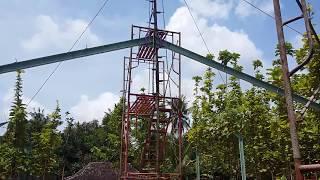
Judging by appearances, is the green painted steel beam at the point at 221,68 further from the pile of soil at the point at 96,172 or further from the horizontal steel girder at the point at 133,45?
the pile of soil at the point at 96,172

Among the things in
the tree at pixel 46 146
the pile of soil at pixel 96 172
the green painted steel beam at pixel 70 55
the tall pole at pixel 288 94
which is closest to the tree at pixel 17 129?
the tree at pixel 46 146

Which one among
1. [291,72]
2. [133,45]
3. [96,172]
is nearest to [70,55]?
[133,45]

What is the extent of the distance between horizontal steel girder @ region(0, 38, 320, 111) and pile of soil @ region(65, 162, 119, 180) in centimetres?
1905

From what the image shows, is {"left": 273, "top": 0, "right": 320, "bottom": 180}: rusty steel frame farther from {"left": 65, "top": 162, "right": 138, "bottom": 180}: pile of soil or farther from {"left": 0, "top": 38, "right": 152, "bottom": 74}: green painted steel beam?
{"left": 65, "top": 162, "right": 138, "bottom": 180}: pile of soil

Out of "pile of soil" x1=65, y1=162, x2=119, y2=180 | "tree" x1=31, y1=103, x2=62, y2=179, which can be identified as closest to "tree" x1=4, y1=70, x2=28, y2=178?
"tree" x1=31, y1=103, x2=62, y2=179

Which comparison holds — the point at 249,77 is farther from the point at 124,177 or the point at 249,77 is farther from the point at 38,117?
the point at 38,117

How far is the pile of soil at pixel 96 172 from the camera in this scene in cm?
3148

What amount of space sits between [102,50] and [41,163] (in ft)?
57.9

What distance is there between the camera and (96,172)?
31.9 metres

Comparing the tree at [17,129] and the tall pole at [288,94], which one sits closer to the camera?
the tall pole at [288,94]

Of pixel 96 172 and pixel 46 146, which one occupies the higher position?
pixel 46 146

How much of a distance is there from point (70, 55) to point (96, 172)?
21177mm

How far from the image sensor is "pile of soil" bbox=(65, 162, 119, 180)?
31484 mm

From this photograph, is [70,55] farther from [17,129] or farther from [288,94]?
[17,129]
